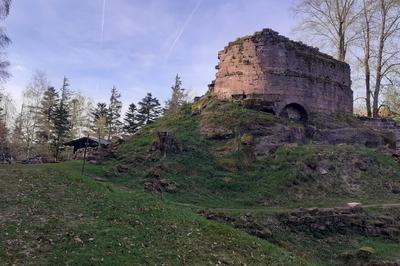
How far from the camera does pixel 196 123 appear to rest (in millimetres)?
24281

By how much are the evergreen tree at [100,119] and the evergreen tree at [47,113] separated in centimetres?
520

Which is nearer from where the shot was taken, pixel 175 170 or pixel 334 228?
pixel 334 228

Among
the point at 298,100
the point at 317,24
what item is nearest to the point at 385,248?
the point at 298,100

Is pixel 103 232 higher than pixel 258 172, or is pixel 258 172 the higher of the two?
pixel 258 172

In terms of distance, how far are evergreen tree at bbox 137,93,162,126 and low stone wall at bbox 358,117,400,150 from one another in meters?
28.9

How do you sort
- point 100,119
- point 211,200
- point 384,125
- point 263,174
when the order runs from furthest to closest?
point 100,119 < point 384,125 < point 263,174 < point 211,200

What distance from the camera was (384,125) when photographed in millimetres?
28125

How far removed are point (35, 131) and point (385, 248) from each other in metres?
37.8

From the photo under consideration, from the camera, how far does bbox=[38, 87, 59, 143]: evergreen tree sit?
41906mm

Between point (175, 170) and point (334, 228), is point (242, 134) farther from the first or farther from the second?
point (334, 228)

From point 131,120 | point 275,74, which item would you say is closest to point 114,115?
point 131,120

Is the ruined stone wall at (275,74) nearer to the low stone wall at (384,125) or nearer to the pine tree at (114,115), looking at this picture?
the low stone wall at (384,125)

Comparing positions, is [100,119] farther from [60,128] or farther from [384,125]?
[384,125]

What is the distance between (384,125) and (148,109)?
1199 inches
